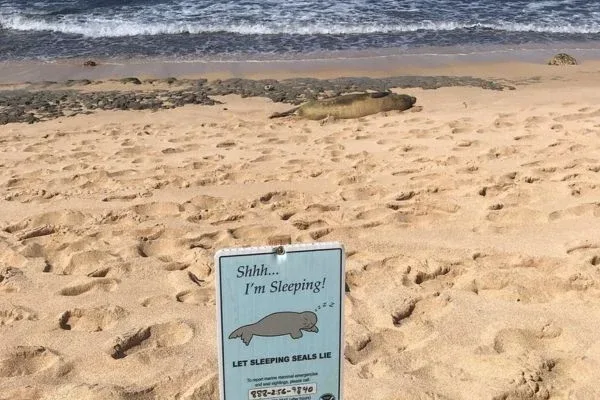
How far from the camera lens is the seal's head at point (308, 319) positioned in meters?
2.17

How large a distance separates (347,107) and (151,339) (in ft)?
15.4

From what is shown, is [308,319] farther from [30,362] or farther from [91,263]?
[91,263]

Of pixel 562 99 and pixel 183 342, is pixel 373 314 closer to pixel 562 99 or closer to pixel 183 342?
pixel 183 342

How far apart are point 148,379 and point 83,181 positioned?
293 cm

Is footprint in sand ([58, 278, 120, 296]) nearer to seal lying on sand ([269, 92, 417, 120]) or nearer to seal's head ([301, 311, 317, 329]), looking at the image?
seal's head ([301, 311, 317, 329])

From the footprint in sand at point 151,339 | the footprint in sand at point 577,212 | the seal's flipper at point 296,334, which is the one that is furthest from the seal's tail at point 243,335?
the footprint in sand at point 577,212

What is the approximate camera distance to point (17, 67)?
11484 mm

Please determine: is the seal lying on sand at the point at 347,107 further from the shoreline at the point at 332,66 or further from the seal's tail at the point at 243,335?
the seal's tail at the point at 243,335

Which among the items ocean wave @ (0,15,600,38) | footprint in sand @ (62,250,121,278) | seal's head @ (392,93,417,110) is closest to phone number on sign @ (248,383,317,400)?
footprint in sand @ (62,250,121,278)

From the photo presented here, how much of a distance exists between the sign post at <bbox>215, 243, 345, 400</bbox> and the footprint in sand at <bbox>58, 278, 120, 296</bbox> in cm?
193

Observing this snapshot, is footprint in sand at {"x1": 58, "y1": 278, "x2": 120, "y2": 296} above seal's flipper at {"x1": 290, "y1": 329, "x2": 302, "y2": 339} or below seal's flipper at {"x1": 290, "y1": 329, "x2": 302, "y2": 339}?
below

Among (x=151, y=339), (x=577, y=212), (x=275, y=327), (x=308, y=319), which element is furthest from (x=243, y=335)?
(x=577, y=212)

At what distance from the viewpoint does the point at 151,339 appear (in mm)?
3449

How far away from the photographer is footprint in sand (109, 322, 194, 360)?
3.36 meters
